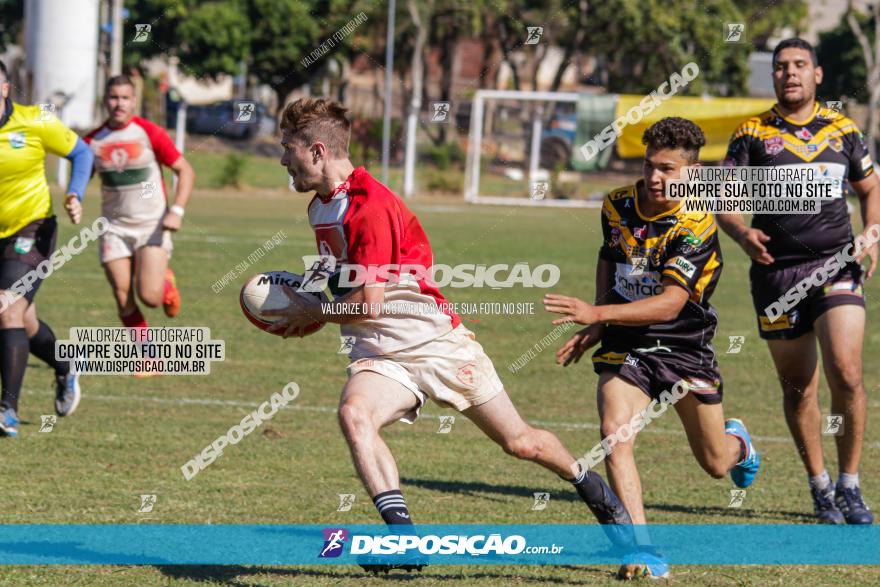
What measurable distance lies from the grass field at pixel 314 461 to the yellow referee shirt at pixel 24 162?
132 centimetres

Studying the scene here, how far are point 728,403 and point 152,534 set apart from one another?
17.5 feet

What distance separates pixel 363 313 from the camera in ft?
16.6

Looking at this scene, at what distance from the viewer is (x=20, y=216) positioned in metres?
8.14

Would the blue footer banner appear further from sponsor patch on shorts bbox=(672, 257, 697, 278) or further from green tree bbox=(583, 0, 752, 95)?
green tree bbox=(583, 0, 752, 95)

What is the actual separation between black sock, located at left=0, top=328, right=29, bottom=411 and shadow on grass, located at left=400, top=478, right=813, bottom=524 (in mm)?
2505

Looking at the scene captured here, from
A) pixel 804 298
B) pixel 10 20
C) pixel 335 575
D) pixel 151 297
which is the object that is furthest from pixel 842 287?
pixel 10 20

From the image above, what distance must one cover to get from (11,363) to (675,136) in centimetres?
445

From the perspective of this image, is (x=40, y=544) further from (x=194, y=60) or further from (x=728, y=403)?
(x=194, y=60)

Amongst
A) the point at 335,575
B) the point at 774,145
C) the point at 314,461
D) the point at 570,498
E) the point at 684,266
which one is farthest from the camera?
the point at 314,461

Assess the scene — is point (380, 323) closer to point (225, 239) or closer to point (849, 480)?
point (849, 480)

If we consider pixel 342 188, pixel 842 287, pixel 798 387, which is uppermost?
pixel 342 188

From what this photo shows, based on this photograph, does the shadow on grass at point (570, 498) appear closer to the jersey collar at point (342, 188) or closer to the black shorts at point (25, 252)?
the jersey collar at point (342, 188)

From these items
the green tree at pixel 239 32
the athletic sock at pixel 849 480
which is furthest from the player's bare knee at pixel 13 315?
the green tree at pixel 239 32

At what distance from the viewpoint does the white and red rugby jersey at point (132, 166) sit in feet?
34.3
